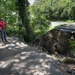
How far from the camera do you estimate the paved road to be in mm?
9719

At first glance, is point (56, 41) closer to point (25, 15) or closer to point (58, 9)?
point (25, 15)

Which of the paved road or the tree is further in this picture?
the tree

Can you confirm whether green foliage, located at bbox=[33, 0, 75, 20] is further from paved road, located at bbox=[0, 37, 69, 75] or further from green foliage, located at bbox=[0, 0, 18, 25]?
paved road, located at bbox=[0, 37, 69, 75]

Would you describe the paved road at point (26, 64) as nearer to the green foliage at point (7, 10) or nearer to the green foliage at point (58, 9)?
the green foliage at point (7, 10)

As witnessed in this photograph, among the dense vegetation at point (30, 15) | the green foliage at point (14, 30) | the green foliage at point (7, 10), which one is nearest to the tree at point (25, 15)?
the dense vegetation at point (30, 15)

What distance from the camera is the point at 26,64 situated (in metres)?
10.6

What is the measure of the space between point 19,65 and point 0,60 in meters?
1.44

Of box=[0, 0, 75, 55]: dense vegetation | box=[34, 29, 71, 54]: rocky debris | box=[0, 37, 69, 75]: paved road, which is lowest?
box=[34, 29, 71, 54]: rocky debris

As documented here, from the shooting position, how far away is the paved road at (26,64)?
9.72 metres

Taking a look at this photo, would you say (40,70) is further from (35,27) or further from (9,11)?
(35,27)

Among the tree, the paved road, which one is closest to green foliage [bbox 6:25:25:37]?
the tree

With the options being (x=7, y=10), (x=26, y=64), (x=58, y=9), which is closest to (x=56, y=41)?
(x=7, y=10)

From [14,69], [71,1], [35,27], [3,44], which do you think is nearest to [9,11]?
[3,44]

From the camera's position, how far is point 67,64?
12.0 meters
